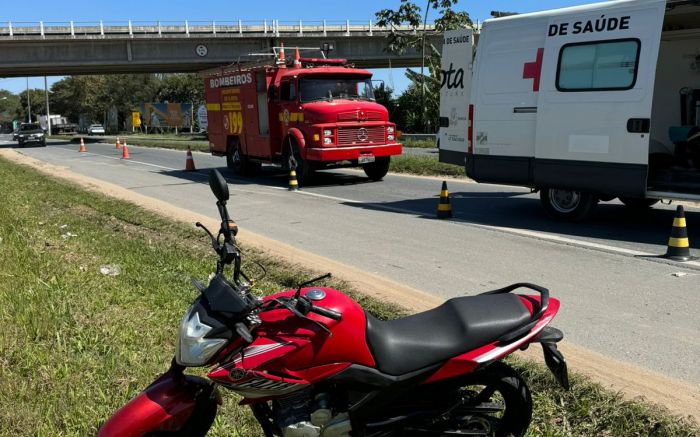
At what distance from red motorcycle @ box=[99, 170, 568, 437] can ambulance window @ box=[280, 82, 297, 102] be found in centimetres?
1303

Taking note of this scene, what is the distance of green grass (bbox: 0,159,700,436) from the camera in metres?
3.43

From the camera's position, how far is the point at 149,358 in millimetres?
4281

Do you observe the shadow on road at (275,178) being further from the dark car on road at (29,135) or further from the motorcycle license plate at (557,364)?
the dark car on road at (29,135)

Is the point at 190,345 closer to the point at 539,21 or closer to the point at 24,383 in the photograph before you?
the point at 24,383

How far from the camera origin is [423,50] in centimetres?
2666

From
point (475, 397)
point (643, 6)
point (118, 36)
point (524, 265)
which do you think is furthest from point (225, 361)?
point (118, 36)

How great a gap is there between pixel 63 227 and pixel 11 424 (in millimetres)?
6385

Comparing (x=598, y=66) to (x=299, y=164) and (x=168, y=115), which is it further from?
(x=168, y=115)

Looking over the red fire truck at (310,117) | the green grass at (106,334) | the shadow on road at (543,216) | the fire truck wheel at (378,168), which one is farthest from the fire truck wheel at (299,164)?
the green grass at (106,334)

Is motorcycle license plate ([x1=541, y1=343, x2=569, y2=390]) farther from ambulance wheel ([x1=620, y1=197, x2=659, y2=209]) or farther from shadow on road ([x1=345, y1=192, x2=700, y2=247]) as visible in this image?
ambulance wheel ([x1=620, y1=197, x2=659, y2=209])

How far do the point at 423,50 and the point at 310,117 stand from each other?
13.4 meters

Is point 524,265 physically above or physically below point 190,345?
below

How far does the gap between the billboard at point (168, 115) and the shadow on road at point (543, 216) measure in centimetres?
6220

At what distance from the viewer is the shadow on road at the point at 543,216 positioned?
8.34 m
